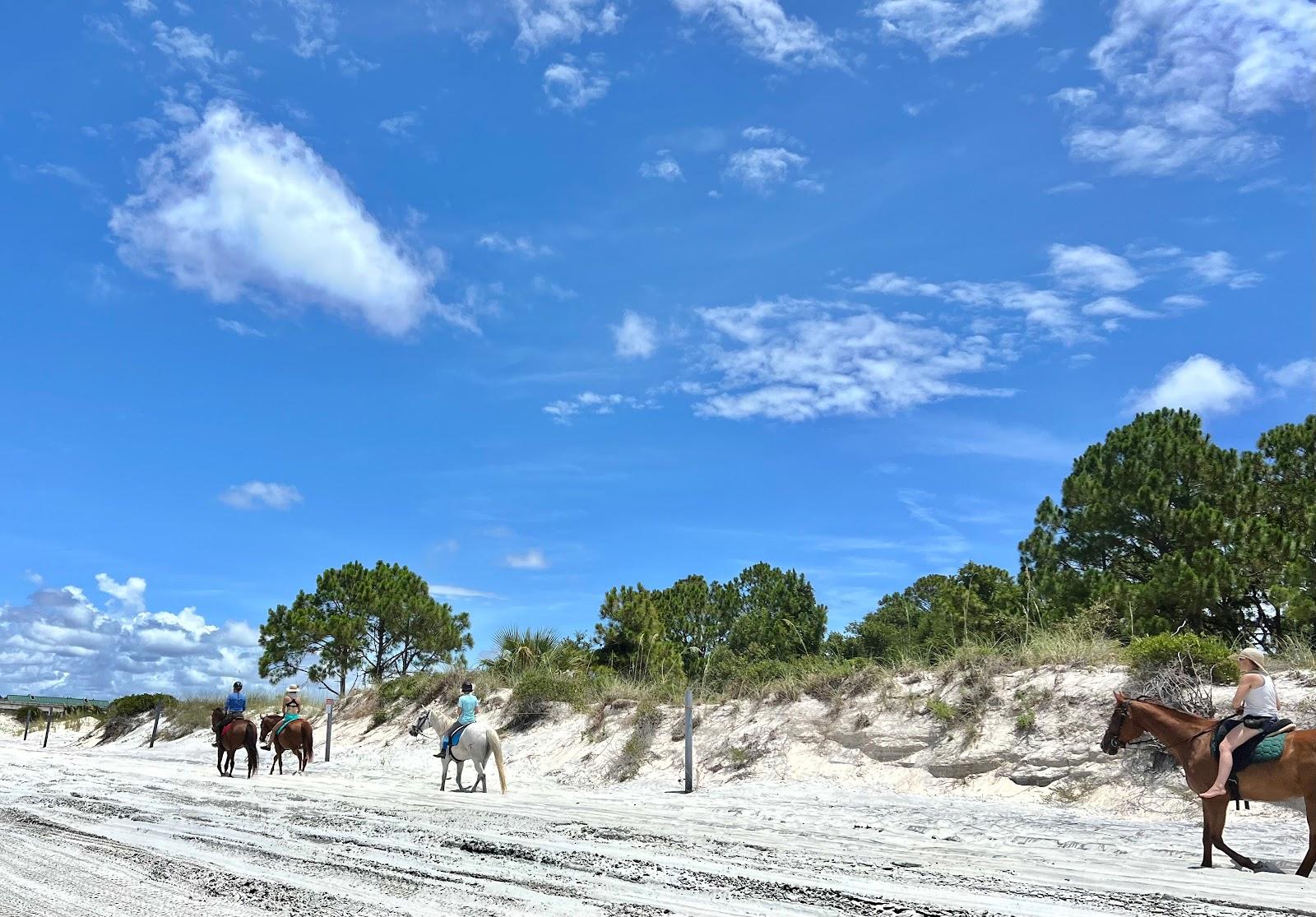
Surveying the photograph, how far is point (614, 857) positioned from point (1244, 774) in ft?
22.7

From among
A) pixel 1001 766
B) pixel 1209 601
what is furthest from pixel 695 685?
pixel 1209 601

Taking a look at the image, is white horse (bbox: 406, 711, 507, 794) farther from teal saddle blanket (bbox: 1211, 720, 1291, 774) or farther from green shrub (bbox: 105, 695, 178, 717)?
green shrub (bbox: 105, 695, 178, 717)

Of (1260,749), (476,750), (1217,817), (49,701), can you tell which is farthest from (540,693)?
(49,701)

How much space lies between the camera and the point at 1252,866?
368 inches

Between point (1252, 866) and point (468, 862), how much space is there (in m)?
8.19

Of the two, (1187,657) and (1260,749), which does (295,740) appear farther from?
(1260,749)

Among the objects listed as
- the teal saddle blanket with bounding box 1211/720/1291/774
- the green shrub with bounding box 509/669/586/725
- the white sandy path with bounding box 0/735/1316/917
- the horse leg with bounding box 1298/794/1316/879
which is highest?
the green shrub with bounding box 509/669/586/725

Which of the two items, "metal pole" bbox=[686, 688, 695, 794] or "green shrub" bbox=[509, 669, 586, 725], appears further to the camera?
"green shrub" bbox=[509, 669, 586, 725]

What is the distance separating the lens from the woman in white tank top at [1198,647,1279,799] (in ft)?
32.1

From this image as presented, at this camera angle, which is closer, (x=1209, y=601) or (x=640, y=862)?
(x=640, y=862)

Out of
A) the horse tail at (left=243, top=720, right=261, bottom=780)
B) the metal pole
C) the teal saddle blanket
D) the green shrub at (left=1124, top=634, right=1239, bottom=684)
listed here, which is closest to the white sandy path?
the teal saddle blanket

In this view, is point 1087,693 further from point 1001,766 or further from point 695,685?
point 695,685

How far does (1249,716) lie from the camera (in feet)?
32.6

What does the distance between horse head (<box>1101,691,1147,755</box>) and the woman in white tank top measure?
1.46m
